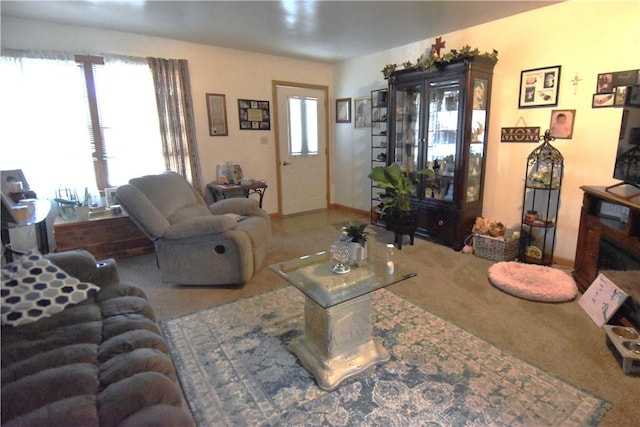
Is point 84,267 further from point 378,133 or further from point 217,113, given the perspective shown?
point 378,133

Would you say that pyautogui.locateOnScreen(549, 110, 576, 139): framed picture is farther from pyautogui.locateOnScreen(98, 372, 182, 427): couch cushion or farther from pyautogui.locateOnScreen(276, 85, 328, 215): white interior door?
pyautogui.locateOnScreen(98, 372, 182, 427): couch cushion

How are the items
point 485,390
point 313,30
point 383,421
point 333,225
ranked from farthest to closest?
point 333,225
point 313,30
point 485,390
point 383,421

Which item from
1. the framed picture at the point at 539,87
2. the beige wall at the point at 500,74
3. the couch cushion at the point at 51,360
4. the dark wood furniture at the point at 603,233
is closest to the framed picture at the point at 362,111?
the beige wall at the point at 500,74

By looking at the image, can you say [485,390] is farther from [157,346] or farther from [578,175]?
[578,175]

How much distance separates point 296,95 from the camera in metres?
5.09

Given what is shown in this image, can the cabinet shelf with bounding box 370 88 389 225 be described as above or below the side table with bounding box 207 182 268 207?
above

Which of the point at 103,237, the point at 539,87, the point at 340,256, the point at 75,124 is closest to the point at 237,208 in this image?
the point at 103,237

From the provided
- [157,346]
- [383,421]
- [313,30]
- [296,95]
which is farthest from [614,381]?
[296,95]

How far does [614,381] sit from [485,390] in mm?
685

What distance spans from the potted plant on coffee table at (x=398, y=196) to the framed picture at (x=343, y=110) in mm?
1880

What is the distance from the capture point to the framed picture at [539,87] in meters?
3.07

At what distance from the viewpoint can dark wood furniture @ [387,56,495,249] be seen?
134 inches

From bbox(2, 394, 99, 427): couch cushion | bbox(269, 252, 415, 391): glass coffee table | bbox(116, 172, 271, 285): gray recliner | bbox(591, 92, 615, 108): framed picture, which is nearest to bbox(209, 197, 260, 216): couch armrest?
bbox(116, 172, 271, 285): gray recliner

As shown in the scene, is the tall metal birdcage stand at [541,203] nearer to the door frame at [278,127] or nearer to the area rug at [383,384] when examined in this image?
the area rug at [383,384]
